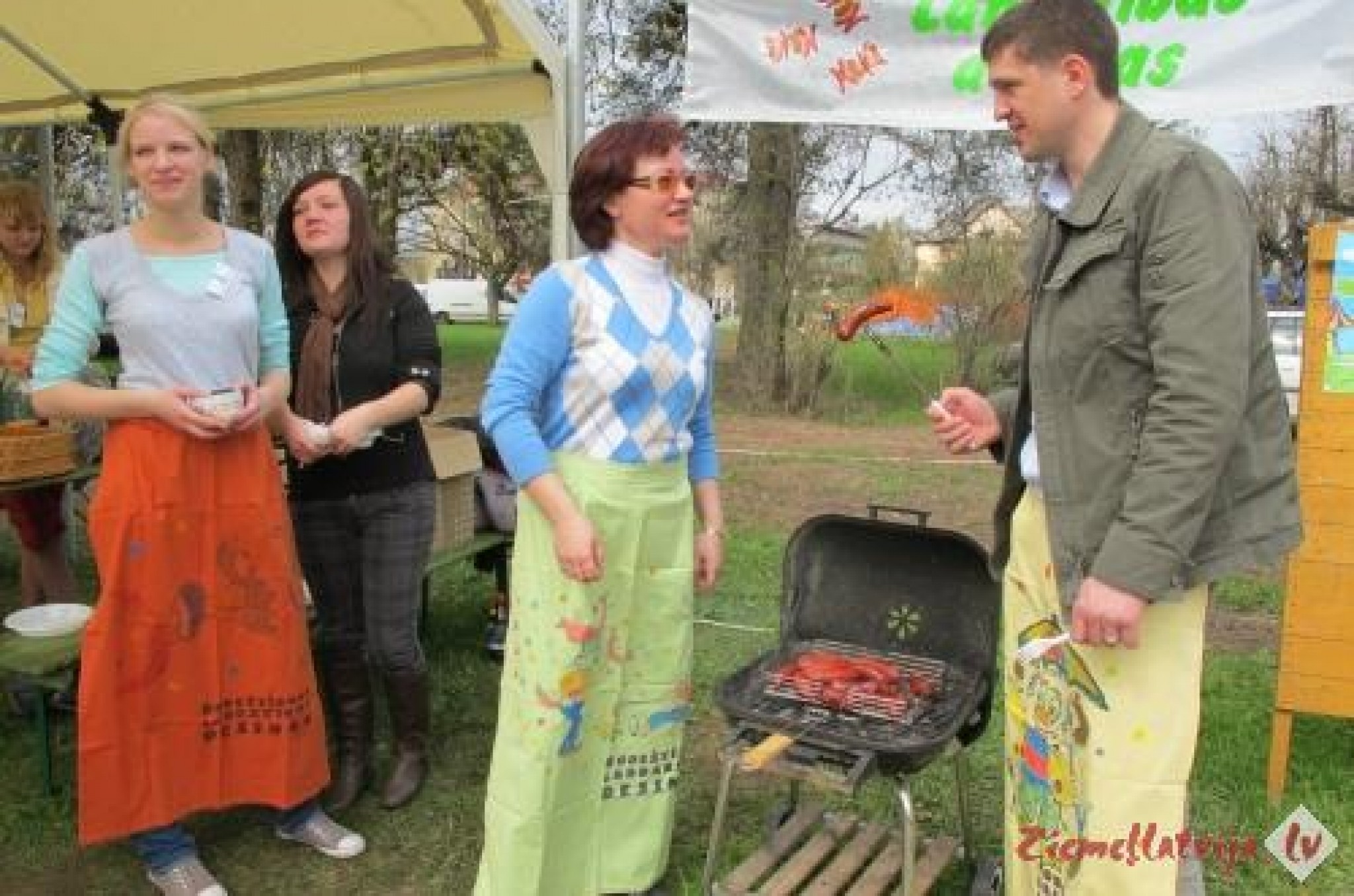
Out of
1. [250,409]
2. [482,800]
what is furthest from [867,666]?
[250,409]

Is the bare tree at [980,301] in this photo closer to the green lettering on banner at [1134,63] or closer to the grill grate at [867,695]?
the green lettering on banner at [1134,63]

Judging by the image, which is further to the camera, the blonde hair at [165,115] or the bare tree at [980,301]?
the bare tree at [980,301]

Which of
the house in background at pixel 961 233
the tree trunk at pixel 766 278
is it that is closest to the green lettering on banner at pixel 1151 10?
the tree trunk at pixel 766 278

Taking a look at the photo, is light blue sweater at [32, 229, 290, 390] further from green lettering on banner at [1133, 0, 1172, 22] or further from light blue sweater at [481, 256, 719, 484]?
green lettering on banner at [1133, 0, 1172, 22]

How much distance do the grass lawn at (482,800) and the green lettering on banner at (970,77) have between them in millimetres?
2136

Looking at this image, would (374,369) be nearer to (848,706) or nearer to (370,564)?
(370,564)

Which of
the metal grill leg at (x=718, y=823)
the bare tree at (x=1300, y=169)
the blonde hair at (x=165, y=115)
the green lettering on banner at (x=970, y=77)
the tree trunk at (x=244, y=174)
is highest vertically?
the bare tree at (x=1300, y=169)

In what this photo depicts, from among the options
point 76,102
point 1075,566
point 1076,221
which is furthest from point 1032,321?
point 76,102

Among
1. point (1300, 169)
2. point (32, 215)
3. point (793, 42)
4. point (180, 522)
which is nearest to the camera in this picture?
point (180, 522)

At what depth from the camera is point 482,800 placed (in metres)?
3.55

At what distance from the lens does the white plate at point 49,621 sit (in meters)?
3.54

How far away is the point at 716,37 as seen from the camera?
3.55 meters

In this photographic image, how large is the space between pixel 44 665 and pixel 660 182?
227cm

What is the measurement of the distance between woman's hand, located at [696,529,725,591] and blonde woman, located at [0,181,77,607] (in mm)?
2818
